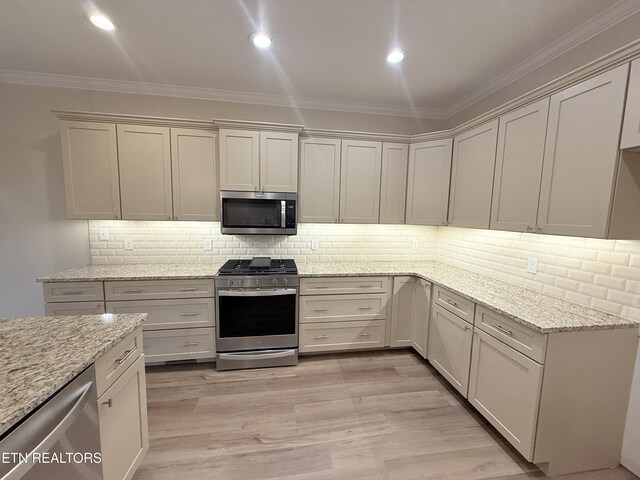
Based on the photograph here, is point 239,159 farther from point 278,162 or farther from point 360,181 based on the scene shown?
point 360,181

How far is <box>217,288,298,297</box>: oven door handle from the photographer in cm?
254

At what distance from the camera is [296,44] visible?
2037mm

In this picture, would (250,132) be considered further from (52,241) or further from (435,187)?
(52,241)

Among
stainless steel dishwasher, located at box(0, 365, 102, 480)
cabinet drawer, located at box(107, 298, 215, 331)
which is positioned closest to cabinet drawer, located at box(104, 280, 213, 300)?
cabinet drawer, located at box(107, 298, 215, 331)

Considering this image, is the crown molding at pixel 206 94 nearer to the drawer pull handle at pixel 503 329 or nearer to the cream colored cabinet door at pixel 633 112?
the cream colored cabinet door at pixel 633 112

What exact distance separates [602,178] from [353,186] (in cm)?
194

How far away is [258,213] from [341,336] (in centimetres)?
156

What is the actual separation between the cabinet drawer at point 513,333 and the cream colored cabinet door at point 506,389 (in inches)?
1.6

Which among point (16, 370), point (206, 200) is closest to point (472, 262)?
point (206, 200)

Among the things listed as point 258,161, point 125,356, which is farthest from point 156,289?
point 258,161

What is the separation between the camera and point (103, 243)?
2830 mm

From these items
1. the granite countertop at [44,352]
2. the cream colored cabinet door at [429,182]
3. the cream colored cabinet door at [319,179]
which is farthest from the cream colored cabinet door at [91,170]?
the cream colored cabinet door at [429,182]

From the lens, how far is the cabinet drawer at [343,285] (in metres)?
2.71

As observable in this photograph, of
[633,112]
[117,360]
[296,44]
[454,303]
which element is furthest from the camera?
[454,303]
